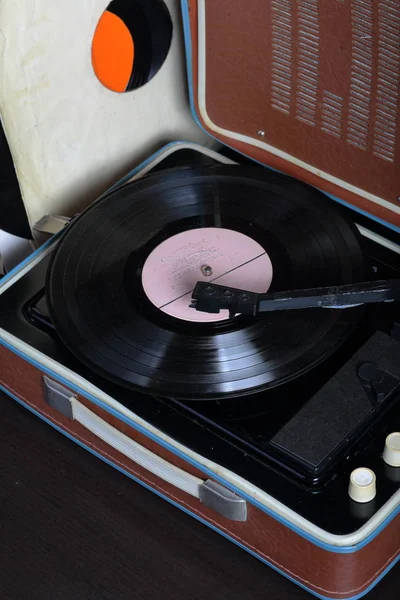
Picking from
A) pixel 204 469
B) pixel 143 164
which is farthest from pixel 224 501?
pixel 143 164

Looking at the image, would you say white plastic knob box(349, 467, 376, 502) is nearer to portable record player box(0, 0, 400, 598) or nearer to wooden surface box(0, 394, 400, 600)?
portable record player box(0, 0, 400, 598)

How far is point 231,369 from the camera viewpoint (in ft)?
3.34

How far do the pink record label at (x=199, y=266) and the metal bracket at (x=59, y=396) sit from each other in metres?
0.15

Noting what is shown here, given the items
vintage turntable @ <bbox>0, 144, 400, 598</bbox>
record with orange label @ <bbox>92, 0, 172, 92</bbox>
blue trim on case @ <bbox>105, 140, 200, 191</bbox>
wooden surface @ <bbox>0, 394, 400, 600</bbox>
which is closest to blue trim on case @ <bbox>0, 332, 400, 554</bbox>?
vintage turntable @ <bbox>0, 144, 400, 598</bbox>

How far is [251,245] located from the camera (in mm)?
1167

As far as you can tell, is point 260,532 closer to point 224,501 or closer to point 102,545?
point 224,501

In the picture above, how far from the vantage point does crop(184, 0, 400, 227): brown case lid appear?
3.64ft

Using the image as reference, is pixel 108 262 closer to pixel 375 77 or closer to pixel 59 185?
pixel 59 185

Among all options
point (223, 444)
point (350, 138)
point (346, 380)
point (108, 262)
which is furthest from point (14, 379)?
point (350, 138)

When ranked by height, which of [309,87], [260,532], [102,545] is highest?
[309,87]

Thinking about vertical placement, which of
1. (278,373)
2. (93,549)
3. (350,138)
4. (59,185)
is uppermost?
(350,138)

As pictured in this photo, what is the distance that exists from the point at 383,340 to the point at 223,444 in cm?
23

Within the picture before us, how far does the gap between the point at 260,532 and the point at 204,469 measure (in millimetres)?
94

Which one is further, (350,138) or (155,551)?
(350,138)
